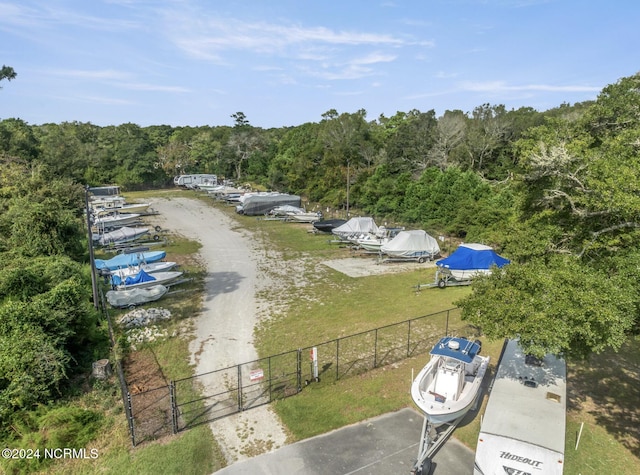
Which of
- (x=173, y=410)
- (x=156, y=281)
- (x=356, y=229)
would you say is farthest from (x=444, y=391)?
(x=356, y=229)

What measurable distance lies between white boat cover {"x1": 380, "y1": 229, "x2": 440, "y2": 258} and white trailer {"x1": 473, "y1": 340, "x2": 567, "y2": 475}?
56.9 feet

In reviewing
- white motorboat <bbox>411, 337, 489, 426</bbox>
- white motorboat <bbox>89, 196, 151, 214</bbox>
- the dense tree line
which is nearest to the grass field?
white motorboat <bbox>411, 337, 489, 426</bbox>

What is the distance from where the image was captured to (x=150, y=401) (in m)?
12.8

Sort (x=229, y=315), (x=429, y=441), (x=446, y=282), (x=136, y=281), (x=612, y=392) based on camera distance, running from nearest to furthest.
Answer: (x=429, y=441) → (x=612, y=392) → (x=229, y=315) → (x=136, y=281) → (x=446, y=282)

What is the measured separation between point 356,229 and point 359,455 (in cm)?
2529

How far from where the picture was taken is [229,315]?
786 inches

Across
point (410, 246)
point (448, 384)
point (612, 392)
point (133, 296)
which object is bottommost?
point (612, 392)

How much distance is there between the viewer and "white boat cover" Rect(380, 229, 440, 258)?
2933 cm

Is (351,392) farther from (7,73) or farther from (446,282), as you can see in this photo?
(7,73)

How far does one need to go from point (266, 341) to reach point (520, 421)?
34.3ft

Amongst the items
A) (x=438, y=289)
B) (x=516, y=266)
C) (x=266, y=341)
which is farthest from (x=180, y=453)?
(x=438, y=289)

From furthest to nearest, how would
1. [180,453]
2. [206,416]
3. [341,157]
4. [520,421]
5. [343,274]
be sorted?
[341,157] → [343,274] → [206,416] → [180,453] → [520,421]

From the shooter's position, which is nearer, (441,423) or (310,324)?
(441,423)

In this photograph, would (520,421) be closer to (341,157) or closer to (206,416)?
(206,416)
